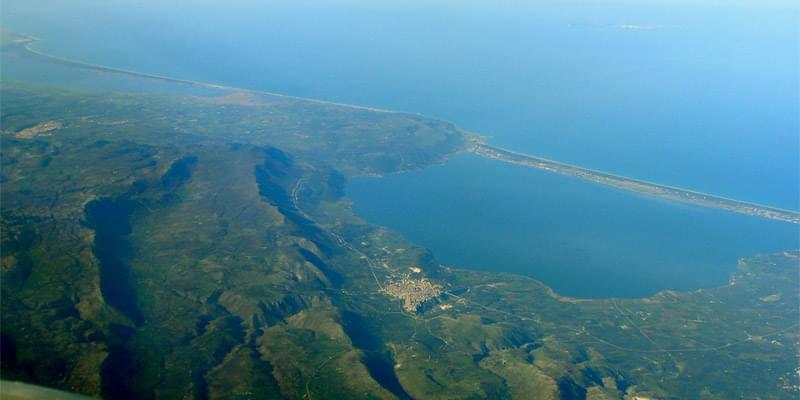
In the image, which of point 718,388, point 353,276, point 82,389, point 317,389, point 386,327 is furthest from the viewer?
point 353,276

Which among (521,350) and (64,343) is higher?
(521,350)

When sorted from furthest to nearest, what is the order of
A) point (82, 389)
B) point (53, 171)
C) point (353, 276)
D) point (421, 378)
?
point (53, 171)
point (353, 276)
point (421, 378)
point (82, 389)

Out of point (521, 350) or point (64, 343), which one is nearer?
point (64, 343)

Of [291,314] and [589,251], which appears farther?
[589,251]

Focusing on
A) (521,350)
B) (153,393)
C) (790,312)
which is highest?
(790,312)

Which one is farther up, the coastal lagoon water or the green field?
the coastal lagoon water

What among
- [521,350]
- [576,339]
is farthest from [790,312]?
[521,350]

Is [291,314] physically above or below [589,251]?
below

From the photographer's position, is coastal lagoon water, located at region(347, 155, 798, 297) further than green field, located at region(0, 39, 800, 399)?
Yes

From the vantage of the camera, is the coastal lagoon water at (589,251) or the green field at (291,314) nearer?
the green field at (291,314)

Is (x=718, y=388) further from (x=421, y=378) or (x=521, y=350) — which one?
(x=421, y=378)

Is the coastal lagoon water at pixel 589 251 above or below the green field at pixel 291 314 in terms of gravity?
above
